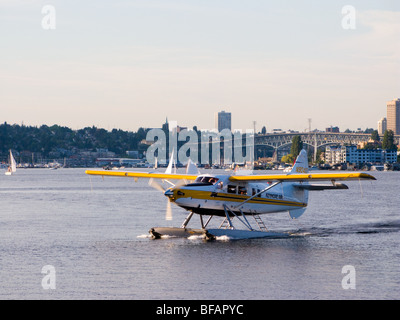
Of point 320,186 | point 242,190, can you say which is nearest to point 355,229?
point 320,186

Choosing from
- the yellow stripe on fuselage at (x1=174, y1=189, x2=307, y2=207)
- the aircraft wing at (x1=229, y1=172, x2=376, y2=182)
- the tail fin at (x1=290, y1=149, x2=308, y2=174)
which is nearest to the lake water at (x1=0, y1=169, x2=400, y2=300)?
the yellow stripe on fuselage at (x1=174, y1=189, x2=307, y2=207)

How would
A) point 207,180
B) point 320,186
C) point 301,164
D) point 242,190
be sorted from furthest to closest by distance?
point 301,164, point 320,186, point 242,190, point 207,180

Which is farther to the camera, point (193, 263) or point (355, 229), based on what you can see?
point (355, 229)

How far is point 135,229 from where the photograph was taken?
118ft

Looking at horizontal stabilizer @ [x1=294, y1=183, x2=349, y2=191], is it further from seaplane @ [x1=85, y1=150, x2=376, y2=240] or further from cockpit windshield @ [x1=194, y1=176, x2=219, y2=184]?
cockpit windshield @ [x1=194, y1=176, x2=219, y2=184]

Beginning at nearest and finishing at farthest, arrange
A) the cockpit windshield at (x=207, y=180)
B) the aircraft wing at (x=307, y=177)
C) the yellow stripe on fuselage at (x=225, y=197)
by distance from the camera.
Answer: the aircraft wing at (x=307, y=177) < the yellow stripe on fuselage at (x=225, y=197) < the cockpit windshield at (x=207, y=180)

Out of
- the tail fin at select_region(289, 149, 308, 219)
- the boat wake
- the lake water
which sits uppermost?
the tail fin at select_region(289, 149, 308, 219)

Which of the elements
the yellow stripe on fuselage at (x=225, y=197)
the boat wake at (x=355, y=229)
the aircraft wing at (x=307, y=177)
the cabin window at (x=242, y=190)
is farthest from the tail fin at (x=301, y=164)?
the aircraft wing at (x=307, y=177)

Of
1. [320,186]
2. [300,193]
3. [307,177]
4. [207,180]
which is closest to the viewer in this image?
[307,177]

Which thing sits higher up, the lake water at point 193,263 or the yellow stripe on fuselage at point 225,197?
the yellow stripe on fuselage at point 225,197

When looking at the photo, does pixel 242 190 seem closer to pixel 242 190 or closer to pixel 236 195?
pixel 242 190

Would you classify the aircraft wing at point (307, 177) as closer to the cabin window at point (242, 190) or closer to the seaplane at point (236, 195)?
the seaplane at point (236, 195)
